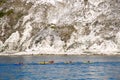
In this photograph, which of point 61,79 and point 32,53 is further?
point 32,53

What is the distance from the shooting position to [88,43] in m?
197

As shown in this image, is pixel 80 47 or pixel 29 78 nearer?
pixel 29 78

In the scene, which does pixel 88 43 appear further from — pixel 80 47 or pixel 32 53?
pixel 32 53

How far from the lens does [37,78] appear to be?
3349 inches

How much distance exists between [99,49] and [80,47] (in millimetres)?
9825

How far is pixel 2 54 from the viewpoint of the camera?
200 m

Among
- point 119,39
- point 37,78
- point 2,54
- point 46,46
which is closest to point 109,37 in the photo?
point 119,39

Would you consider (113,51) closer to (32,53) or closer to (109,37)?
(109,37)

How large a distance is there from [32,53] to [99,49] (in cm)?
3478

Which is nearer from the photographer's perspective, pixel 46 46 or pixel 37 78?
pixel 37 78

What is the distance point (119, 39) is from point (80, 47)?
2061cm

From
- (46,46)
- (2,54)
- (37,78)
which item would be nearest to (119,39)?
(46,46)

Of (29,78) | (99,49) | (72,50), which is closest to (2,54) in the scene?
(72,50)

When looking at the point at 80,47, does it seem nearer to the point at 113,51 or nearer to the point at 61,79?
the point at 113,51
